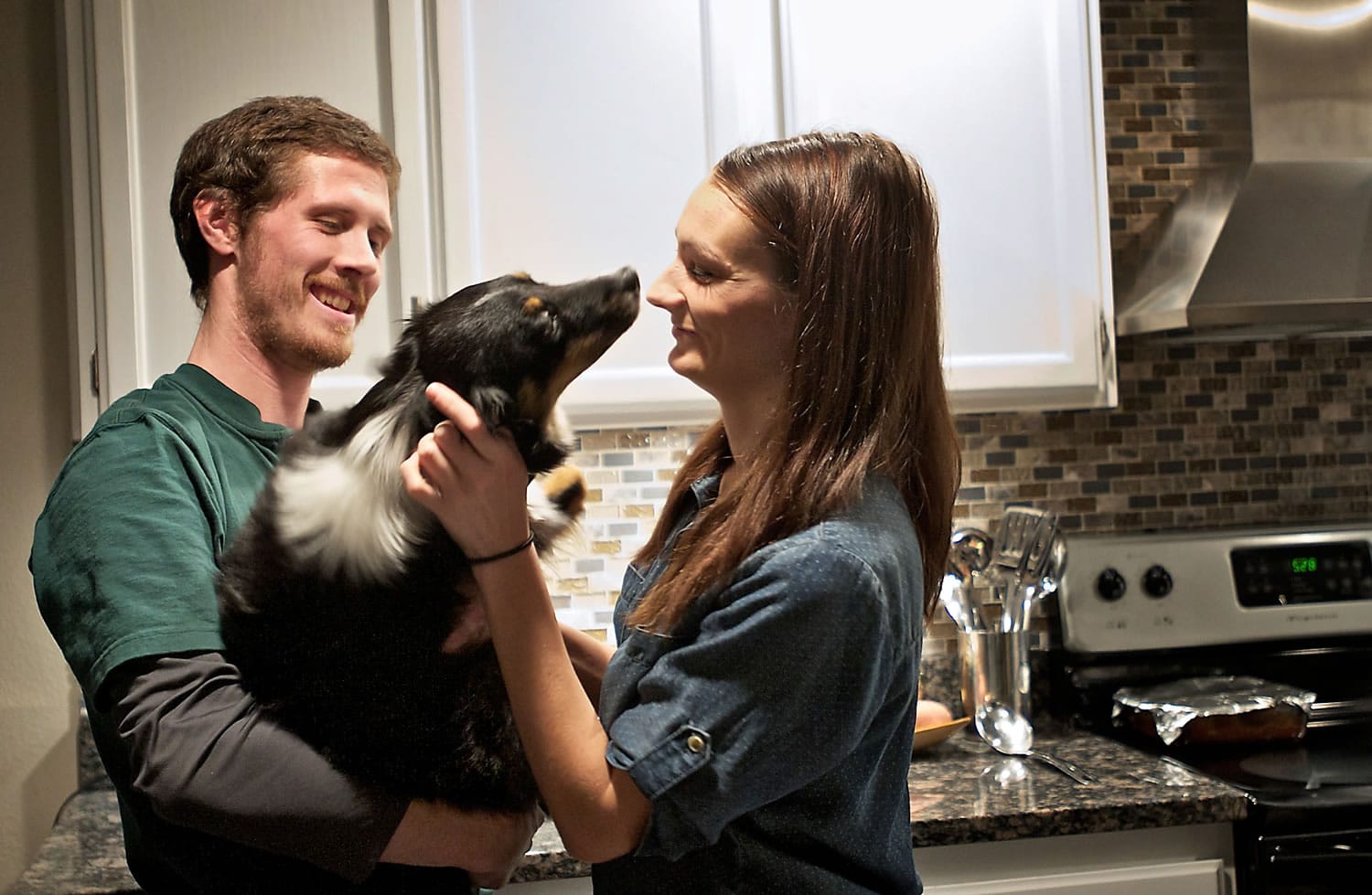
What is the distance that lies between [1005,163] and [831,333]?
1386 millimetres

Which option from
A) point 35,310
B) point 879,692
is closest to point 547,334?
point 879,692

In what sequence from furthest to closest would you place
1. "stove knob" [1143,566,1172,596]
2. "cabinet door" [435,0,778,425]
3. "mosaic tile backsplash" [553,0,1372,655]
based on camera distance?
1. "mosaic tile backsplash" [553,0,1372,655]
2. "stove knob" [1143,566,1172,596]
3. "cabinet door" [435,0,778,425]

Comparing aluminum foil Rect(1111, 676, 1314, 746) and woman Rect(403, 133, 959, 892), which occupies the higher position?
woman Rect(403, 133, 959, 892)

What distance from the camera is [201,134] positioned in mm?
1082

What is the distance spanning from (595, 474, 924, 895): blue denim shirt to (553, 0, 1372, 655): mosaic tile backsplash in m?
1.50

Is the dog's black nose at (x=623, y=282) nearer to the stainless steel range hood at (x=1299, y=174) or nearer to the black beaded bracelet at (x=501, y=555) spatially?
the black beaded bracelet at (x=501, y=555)

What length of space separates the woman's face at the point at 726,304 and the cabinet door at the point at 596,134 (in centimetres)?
98

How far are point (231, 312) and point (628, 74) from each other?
1217 mm

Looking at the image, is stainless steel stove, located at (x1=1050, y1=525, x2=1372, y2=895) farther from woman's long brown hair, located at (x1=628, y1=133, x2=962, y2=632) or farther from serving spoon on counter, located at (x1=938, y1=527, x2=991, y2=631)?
woman's long brown hair, located at (x1=628, y1=133, x2=962, y2=632)

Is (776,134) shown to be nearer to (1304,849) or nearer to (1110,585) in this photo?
(1110,585)

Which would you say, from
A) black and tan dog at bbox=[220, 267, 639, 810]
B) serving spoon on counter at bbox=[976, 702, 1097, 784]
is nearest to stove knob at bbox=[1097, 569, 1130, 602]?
serving spoon on counter at bbox=[976, 702, 1097, 784]

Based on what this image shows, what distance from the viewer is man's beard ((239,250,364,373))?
1041 mm

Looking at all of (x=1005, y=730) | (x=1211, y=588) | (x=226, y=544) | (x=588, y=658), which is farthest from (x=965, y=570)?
(x=226, y=544)

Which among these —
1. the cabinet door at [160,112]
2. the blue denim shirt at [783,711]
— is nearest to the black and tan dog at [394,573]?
the blue denim shirt at [783,711]
